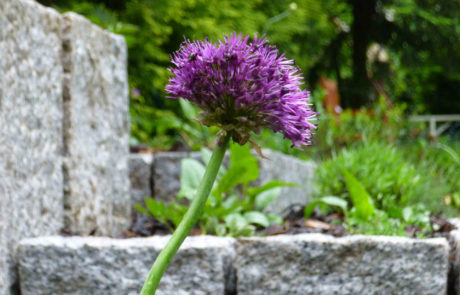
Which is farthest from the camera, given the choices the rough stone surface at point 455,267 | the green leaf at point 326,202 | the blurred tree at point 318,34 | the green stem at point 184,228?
the blurred tree at point 318,34

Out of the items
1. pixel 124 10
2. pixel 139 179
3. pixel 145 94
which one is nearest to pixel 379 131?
pixel 145 94

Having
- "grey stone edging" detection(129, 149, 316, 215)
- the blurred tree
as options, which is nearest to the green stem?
"grey stone edging" detection(129, 149, 316, 215)

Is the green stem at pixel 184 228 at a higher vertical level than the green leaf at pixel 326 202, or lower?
higher

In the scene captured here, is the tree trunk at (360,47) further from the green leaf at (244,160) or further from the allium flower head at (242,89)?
the allium flower head at (242,89)

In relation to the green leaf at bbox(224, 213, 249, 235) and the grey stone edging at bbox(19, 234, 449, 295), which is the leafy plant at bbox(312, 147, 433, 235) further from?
the green leaf at bbox(224, 213, 249, 235)

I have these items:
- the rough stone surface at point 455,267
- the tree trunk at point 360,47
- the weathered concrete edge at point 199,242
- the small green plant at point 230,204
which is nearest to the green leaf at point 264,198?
the small green plant at point 230,204

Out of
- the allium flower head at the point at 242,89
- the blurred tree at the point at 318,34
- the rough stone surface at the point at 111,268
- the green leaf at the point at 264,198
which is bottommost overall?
the rough stone surface at the point at 111,268

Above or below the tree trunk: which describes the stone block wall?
below

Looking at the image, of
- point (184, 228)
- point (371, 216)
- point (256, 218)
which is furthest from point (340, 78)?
point (184, 228)
